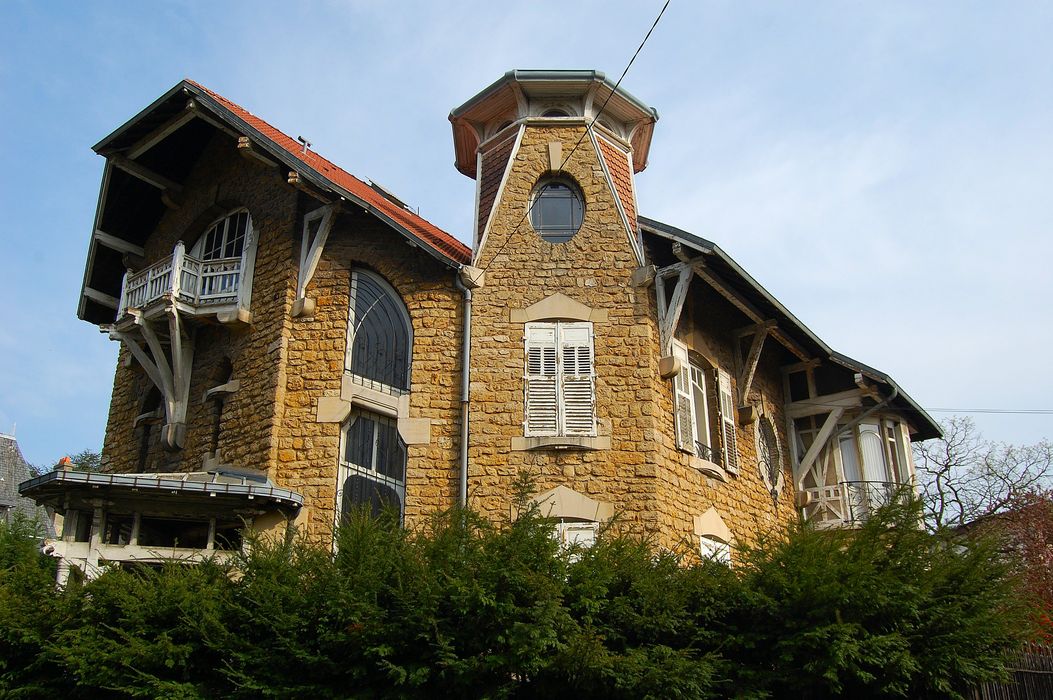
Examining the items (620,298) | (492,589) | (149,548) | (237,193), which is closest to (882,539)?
(492,589)

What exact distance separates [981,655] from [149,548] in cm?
891

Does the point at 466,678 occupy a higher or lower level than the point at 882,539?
lower

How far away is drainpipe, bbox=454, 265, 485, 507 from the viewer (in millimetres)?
12617

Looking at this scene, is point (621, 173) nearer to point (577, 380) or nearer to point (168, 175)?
point (577, 380)

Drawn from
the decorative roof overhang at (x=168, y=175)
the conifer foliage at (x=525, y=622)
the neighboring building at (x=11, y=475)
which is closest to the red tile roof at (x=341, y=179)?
the decorative roof overhang at (x=168, y=175)

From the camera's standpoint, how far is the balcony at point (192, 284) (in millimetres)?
13883

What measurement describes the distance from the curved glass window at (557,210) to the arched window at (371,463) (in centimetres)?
363

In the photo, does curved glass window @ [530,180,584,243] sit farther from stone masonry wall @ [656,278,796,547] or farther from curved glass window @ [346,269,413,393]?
curved glass window @ [346,269,413,393]

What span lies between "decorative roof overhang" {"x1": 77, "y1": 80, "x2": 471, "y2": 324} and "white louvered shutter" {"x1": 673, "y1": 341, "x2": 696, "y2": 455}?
3.55m

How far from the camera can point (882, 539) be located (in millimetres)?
9773

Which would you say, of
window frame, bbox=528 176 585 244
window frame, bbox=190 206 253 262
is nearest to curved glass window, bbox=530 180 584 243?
window frame, bbox=528 176 585 244

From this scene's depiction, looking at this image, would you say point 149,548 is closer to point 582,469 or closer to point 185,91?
point 582,469

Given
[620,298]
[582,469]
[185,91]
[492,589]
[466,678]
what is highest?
[185,91]

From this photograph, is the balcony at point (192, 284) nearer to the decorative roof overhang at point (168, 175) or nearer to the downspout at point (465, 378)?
the decorative roof overhang at point (168, 175)
